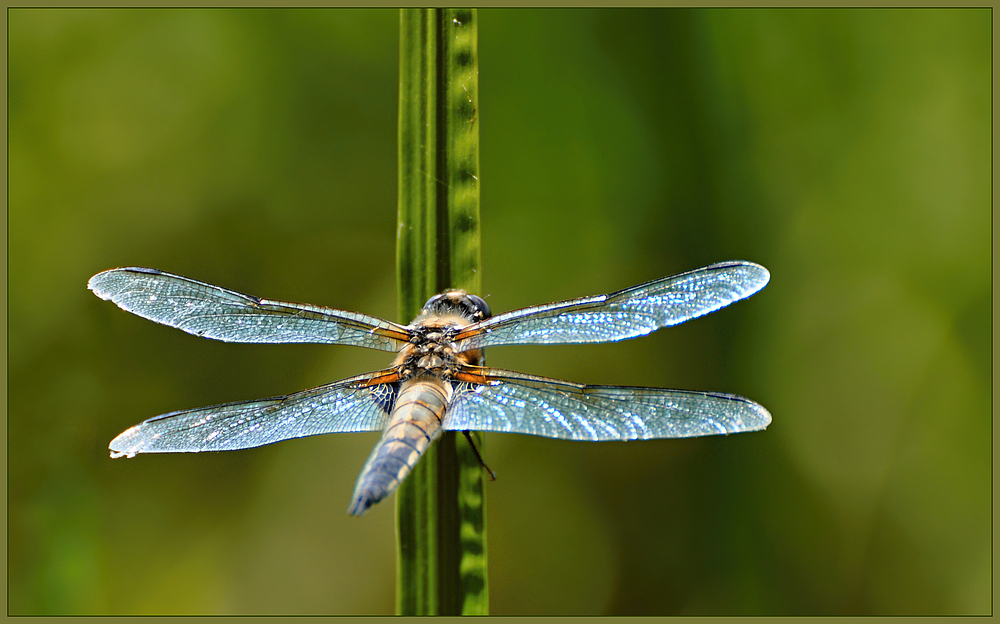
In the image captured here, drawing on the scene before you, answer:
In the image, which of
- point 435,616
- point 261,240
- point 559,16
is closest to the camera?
point 435,616

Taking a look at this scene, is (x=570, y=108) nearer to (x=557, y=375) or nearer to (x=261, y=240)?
(x=557, y=375)

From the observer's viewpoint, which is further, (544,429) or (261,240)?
(261,240)

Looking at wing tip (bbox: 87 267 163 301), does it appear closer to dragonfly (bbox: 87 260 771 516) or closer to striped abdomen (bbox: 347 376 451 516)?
dragonfly (bbox: 87 260 771 516)

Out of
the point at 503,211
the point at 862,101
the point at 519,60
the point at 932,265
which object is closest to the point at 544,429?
the point at 503,211

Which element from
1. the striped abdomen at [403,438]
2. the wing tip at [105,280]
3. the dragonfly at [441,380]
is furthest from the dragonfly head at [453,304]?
the wing tip at [105,280]

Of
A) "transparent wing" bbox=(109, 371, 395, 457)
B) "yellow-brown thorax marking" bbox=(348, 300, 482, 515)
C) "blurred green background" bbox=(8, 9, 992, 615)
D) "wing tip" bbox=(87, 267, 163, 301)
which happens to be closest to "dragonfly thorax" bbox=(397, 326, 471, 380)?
"yellow-brown thorax marking" bbox=(348, 300, 482, 515)

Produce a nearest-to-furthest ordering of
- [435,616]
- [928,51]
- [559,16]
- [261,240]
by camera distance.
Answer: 1. [435,616]
2. [928,51]
3. [559,16]
4. [261,240]
